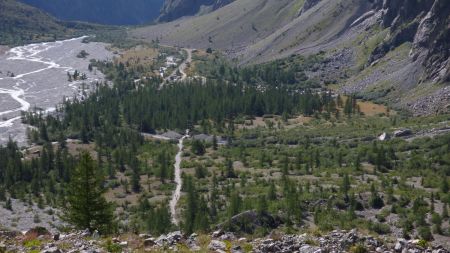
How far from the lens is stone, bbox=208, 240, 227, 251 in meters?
24.0

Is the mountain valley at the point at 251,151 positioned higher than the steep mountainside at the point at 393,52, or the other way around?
the steep mountainside at the point at 393,52

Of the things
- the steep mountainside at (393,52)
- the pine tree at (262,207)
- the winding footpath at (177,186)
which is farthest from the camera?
the steep mountainside at (393,52)

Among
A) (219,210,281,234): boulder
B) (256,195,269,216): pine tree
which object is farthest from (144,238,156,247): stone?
(256,195,269,216): pine tree

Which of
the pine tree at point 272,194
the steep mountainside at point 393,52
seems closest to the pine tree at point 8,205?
the pine tree at point 272,194

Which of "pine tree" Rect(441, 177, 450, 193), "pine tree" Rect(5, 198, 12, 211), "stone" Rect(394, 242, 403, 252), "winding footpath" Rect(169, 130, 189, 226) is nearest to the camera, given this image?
"stone" Rect(394, 242, 403, 252)

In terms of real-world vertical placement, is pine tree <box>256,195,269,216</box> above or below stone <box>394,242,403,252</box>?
below

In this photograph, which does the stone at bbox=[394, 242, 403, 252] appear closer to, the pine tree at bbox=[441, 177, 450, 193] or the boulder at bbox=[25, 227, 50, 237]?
the boulder at bbox=[25, 227, 50, 237]

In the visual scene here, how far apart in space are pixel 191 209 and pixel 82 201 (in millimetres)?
21496

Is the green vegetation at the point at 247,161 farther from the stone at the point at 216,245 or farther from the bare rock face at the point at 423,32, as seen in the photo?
the bare rock face at the point at 423,32

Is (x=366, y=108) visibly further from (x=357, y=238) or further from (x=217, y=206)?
(x=357, y=238)

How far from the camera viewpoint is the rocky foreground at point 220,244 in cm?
2330

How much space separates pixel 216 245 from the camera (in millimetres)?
24422

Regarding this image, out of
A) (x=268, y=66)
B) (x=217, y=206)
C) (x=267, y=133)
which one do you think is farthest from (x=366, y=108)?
(x=217, y=206)

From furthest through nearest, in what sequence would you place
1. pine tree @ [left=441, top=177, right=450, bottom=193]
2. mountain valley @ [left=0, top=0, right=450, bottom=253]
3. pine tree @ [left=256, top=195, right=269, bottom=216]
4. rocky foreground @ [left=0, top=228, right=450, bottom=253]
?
pine tree @ [left=441, top=177, right=450, bottom=193]
pine tree @ [left=256, top=195, right=269, bottom=216]
mountain valley @ [left=0, top=0, right=450, bottom=253]
rocky foreground @ [left=0, top=228, right=450, bottom=253]
